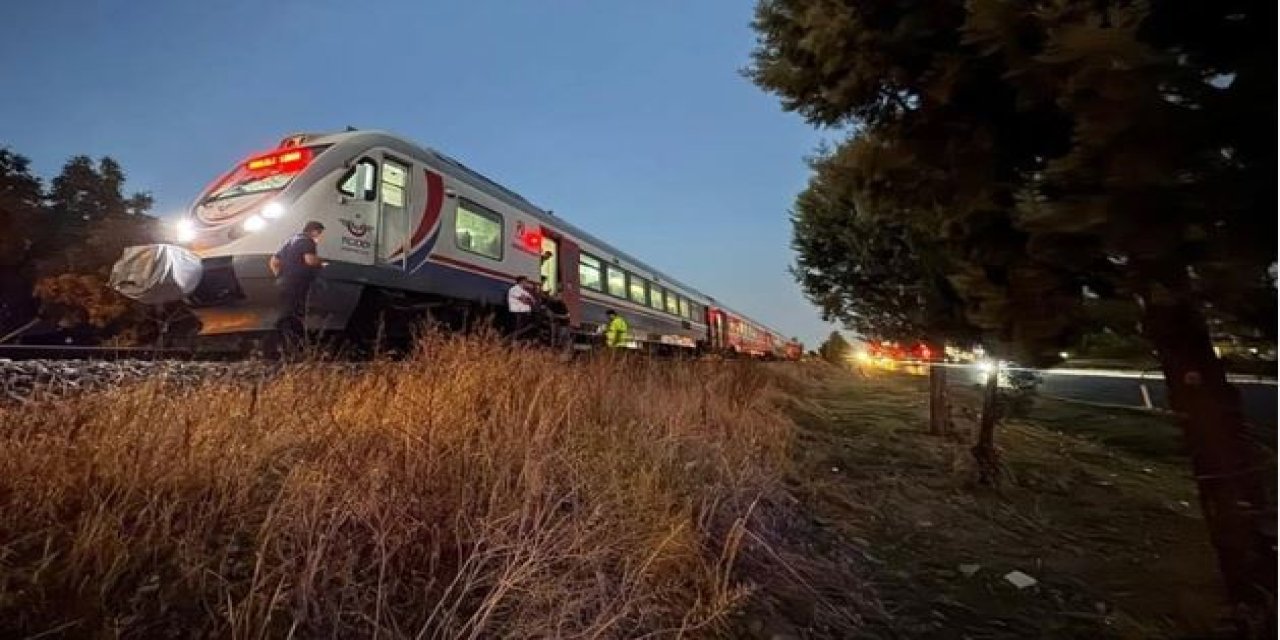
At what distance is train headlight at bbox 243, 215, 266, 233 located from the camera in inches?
269

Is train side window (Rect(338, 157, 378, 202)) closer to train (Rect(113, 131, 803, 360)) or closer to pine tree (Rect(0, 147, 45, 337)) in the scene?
train (Rect(113, 131, 803, 360))

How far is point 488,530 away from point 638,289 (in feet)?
45.6

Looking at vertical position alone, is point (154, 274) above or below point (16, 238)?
below

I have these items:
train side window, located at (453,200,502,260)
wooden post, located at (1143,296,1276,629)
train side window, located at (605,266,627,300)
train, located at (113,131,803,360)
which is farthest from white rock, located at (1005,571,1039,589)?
train side window, located at (605,266,627,300)

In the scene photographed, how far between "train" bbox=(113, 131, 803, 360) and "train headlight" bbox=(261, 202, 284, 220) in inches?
0.5

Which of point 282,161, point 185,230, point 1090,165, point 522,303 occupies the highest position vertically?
point 282,161

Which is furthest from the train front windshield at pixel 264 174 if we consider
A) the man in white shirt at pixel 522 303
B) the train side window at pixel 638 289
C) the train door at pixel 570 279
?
the train side window at pixel 638 289

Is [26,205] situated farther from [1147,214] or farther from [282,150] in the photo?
[1147,214]

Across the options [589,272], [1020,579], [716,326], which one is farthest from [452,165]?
[716,326]

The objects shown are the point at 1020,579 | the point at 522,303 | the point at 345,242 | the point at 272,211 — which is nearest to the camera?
the point at 1020,579

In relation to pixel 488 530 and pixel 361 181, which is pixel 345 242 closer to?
pixel 361 181

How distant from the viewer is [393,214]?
24.6ft

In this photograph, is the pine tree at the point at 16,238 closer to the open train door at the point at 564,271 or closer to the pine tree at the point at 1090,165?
the open train door at the point at 564,271

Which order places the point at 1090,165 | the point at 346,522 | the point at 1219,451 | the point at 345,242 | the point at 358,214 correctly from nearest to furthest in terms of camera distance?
1. the point at 1090,165
2. the point at 1219,451
3. the point at 346,522
4. the point at 345,242
5. the point at 358,214
